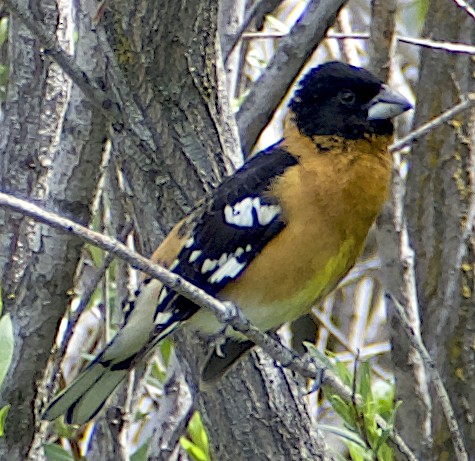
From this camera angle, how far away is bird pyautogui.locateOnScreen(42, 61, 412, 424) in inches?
101

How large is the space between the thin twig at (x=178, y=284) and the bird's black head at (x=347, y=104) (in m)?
0.64

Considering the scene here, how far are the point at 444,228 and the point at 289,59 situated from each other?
935mm

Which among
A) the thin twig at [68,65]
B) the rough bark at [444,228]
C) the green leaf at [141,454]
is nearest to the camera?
the thin twig at [68,65]

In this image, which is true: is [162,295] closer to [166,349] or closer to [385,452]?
[385,452]

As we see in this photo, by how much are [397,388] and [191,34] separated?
126cm

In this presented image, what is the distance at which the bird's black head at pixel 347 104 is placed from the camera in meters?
2.79

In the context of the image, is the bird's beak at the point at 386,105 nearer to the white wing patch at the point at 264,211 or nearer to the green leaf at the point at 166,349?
the white wing patch at the point at 264,211

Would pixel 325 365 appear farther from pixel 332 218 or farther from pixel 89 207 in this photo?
pixel 89 207

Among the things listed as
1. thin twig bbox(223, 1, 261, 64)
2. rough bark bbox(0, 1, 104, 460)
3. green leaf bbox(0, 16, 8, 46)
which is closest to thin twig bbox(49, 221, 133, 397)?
rough bark bbox(0, 1, 104, 460)

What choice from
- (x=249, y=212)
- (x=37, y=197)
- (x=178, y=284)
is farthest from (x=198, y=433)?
(x=178, y=284)

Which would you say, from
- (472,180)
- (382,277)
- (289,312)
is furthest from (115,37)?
(472,180)

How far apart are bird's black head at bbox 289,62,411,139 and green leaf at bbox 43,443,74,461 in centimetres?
101

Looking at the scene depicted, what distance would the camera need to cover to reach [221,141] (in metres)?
2.80

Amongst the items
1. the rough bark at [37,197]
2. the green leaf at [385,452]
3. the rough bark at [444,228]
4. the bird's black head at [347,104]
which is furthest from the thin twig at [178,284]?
the rough bark at [444,228]
